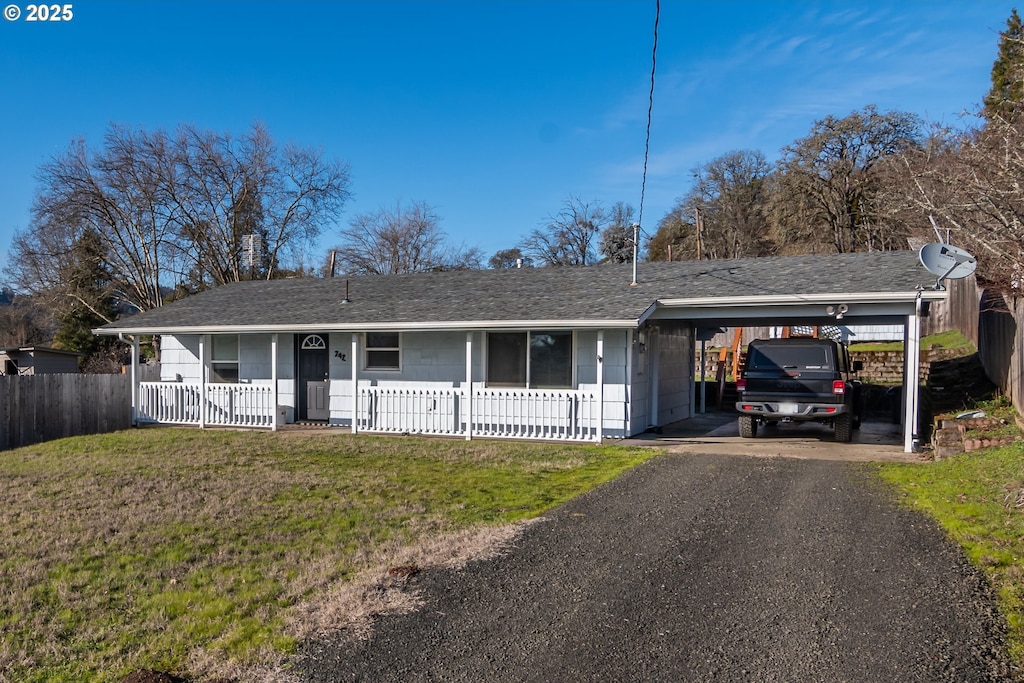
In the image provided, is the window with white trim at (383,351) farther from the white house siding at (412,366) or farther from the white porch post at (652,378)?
the white porch post at (652,378)

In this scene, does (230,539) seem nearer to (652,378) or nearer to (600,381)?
(600,381)

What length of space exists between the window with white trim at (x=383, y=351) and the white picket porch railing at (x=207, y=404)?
2.36 m

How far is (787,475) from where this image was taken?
965 cm

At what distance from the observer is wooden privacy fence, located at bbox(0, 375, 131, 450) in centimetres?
1445

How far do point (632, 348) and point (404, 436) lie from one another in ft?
16.1

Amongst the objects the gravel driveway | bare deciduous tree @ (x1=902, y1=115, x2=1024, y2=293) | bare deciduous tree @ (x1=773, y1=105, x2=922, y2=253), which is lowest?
the gravel driveway

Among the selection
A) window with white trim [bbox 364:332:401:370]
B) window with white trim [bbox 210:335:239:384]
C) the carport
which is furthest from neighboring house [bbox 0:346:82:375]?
the carport

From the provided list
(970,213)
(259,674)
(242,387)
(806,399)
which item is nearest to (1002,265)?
(970,213)

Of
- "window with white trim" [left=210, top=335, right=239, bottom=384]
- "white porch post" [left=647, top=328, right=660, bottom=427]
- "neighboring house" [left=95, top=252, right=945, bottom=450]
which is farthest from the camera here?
"window with white trim" [left=210, top=335, right=239, bottom=384]

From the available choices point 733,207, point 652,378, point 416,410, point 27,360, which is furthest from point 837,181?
point 27,360

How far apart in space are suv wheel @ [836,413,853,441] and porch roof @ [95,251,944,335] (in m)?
2.18

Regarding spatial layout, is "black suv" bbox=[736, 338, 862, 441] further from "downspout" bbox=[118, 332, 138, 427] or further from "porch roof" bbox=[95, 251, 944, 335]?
"downspout" bbox=[118, 332, 138, 427]

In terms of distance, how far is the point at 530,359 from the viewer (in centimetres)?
1463

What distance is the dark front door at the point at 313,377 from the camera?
16.6m
